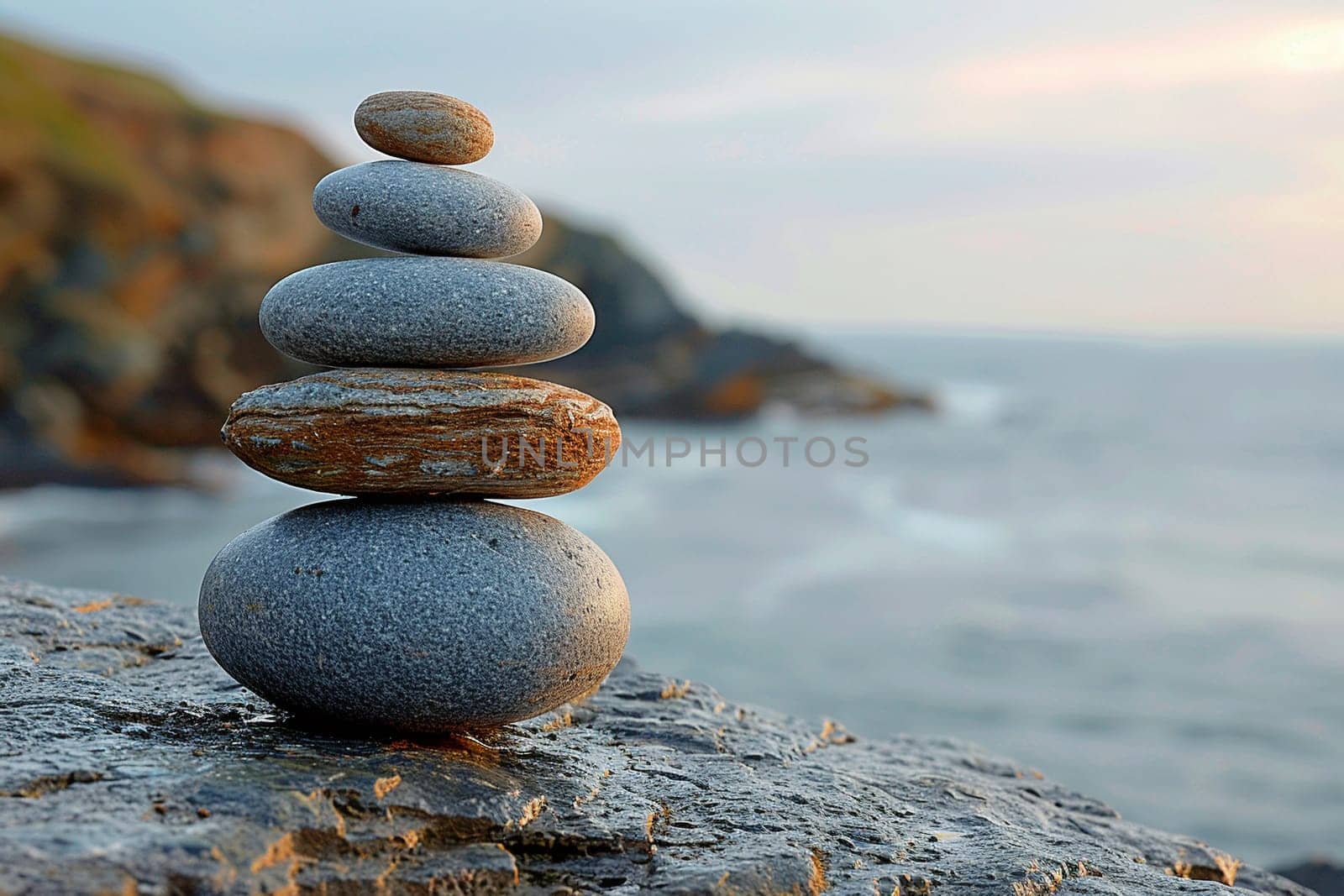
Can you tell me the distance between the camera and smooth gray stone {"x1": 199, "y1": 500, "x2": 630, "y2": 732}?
15.2ft

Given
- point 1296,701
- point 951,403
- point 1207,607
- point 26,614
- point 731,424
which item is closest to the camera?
point 26,614

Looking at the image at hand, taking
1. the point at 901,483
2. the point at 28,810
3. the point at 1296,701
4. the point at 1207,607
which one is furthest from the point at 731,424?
the point at 28,810

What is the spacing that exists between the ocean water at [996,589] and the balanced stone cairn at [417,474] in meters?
8.97

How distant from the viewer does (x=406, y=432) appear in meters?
4.84

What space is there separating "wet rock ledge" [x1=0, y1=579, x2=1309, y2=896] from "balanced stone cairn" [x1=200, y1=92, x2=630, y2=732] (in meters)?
0.36

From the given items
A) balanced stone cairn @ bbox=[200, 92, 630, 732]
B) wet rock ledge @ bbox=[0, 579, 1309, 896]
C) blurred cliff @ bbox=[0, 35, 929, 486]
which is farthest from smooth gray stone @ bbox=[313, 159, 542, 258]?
blurred cliff @ bbox=[0, 35, 929, 486]

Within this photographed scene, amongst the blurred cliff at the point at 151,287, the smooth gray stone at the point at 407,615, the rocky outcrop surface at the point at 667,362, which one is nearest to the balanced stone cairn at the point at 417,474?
the smooth gray stone at the point at 407,615

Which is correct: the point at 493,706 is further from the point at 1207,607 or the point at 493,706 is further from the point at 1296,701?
the point at 1207,607

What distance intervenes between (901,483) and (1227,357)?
3709 inches

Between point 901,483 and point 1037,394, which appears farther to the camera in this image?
point 1037,394

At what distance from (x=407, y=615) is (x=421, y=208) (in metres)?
1.71

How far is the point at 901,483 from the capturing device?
106 ft

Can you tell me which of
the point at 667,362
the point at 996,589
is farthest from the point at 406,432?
the point at 667,362

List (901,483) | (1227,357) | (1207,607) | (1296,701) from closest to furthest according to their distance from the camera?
(1296,701) → (1207,607) → (901,483) → (1227,357)
